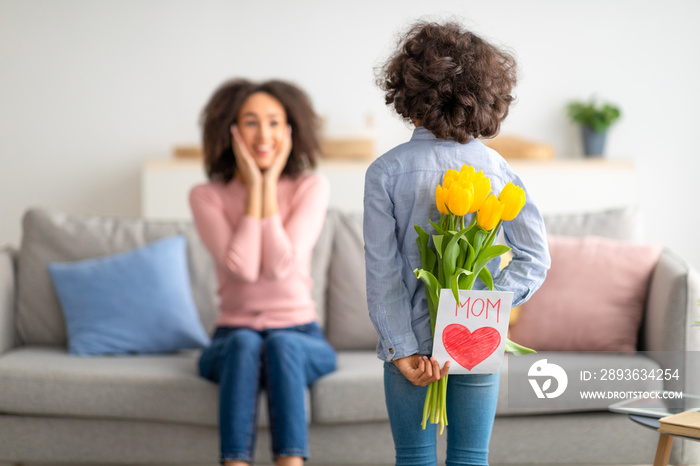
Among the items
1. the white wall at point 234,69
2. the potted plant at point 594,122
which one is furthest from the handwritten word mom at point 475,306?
the potted plant at point 594,122

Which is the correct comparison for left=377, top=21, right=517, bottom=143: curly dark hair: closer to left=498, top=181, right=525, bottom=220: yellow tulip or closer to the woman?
left=498, top=181, right=525, bottom=220: yellow tulip

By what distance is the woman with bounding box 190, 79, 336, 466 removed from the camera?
6.17 ft

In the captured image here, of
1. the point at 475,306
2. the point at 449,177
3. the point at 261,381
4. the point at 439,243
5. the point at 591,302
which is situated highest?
the point at 449,177

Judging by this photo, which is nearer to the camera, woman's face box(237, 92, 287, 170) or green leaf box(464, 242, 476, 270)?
green leaf box(464, 242, 476, 270)

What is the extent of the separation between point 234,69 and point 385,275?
10.5ft

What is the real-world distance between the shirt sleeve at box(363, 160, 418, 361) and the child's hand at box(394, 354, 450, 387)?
15 mm

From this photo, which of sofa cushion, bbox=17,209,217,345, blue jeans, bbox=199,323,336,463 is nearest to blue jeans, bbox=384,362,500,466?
blue jeans, bbox=199,323,336,463

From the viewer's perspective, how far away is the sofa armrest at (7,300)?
2381 mm

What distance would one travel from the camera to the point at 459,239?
118cm

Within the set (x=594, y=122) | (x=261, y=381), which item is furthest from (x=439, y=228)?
(x=594, y=122)

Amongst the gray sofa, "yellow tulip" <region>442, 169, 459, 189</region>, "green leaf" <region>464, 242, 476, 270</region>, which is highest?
"yellow tulip" <region>442, 169, 459, 189</region>

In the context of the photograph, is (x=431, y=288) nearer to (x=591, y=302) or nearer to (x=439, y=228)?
(x=439, y=228)

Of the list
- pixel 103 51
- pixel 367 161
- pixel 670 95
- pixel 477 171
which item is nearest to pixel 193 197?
pixel 477 171

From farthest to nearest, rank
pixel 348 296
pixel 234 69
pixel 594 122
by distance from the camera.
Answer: pixel 234 69 → pixel 594 122 → pixel 348 296
